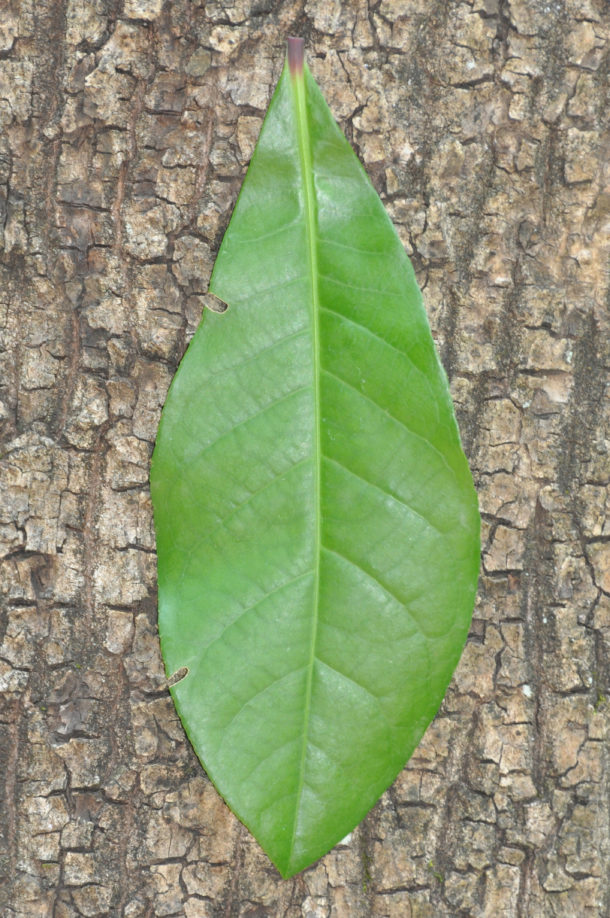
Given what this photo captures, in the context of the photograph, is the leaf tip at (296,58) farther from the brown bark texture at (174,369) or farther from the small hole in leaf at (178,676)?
the small hole in leaf at (178,676)

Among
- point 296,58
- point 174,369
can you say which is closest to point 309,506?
point 174,369

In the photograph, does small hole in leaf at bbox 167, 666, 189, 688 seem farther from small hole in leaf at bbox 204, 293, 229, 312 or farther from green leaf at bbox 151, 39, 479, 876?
small hole in leaf at bbox 204, 293, 229, 312

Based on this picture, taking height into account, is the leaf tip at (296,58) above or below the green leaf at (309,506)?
above

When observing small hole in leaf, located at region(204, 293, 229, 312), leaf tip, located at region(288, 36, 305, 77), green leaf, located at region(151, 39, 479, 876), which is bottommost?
green leaf, located at region(151, 39, 479, 876)

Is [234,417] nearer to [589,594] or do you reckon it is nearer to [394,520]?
[394,520]

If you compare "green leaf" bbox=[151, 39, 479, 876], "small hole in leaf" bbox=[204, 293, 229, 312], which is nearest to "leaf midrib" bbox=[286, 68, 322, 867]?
"green leaf" bbox=[151, 39, 479, 876]

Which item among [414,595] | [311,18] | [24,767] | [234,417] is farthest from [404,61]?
[24,767]

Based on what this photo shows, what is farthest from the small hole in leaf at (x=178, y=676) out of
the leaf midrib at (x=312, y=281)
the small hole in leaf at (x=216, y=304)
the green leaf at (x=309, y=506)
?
the small hole in leaf at (x=216, y=304)

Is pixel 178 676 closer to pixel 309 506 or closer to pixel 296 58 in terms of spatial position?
pixel 309 506
